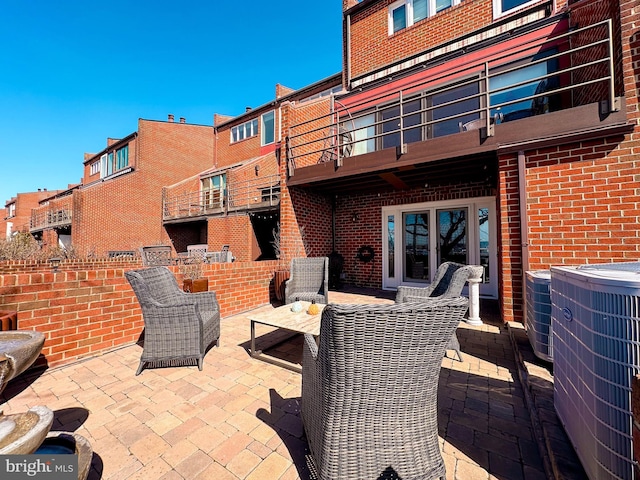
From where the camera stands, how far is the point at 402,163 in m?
5.00

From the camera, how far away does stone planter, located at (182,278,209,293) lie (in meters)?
4.35

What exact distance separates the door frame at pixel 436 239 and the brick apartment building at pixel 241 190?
400 cm

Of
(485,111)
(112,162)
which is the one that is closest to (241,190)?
(485,111)

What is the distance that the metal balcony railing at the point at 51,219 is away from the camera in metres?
15.1

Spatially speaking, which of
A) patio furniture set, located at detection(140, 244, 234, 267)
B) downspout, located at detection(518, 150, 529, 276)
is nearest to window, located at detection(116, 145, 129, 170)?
patio furniture set, located at detection(140, 244, 234, 267)

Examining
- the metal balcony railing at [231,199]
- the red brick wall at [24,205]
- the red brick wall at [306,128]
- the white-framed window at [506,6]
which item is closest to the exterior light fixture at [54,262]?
the metal balcony railing at [231,199]

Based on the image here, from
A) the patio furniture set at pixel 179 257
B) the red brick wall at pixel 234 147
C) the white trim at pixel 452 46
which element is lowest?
the patio furniture set at pixel 179 257

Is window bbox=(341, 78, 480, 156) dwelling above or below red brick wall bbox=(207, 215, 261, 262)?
above

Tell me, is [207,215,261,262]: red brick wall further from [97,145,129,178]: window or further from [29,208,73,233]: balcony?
[97,145,129,178]: window

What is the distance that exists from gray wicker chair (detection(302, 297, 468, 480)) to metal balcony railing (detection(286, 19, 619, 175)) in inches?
154

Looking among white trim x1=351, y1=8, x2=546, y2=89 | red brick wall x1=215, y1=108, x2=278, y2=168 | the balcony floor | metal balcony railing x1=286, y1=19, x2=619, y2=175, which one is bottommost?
the balcony floor

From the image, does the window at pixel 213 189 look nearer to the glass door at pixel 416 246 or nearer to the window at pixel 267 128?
the window at pixel 267 128

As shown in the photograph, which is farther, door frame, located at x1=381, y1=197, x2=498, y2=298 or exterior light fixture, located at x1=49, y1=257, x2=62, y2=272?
exterior light fixture, located at x1=49, y1=257, x2=62, y2=272

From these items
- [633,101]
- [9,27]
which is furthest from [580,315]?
[9,27]
